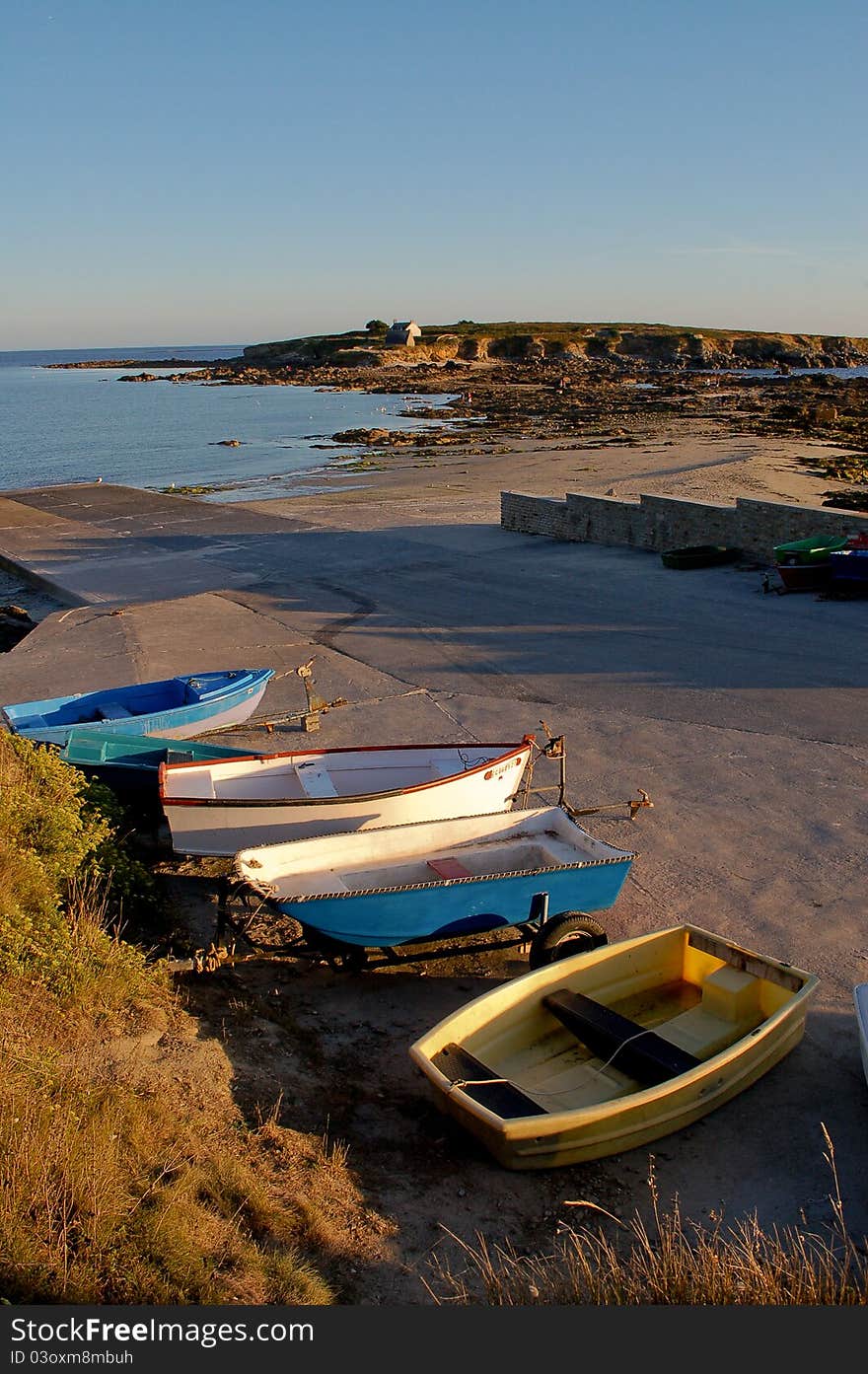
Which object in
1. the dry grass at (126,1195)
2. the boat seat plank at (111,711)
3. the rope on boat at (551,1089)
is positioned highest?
the boat seat plank at (111,711)

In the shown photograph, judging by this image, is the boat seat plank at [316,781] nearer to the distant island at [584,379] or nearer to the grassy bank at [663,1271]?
the grassy bank at [663,1271]

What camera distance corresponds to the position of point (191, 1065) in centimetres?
652

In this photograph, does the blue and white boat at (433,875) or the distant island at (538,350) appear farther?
the distant island at (538,350)

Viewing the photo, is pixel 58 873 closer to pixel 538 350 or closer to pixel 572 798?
pixel 572 798

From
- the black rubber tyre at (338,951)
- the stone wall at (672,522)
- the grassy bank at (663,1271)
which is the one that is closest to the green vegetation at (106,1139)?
the grassy bank at (663,1271)

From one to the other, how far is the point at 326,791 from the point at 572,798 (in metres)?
2.79

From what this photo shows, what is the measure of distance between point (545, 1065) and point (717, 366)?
146602mm

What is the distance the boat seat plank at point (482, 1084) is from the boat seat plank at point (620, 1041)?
70cm

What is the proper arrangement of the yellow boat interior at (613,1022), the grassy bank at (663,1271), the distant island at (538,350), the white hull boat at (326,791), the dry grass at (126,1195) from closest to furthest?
the grassy bank at (663,1271)
the dry grass at (126,1195)
the yellow boat interior at (613,1022)
the white hull boat at (326,791)
the distant island at (538,350)

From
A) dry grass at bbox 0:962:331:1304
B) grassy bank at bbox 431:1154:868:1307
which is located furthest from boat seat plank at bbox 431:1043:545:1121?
dry grass at bbox 0:962:331:1304

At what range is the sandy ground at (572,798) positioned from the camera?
5.91 meters

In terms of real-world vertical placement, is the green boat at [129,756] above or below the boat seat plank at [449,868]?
above

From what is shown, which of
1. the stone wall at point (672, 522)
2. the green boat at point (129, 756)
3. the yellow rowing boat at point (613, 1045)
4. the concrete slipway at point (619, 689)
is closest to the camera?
the yellow rowing boat at point (613, 1045)

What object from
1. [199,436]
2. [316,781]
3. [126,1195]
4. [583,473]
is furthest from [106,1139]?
[199,436]
